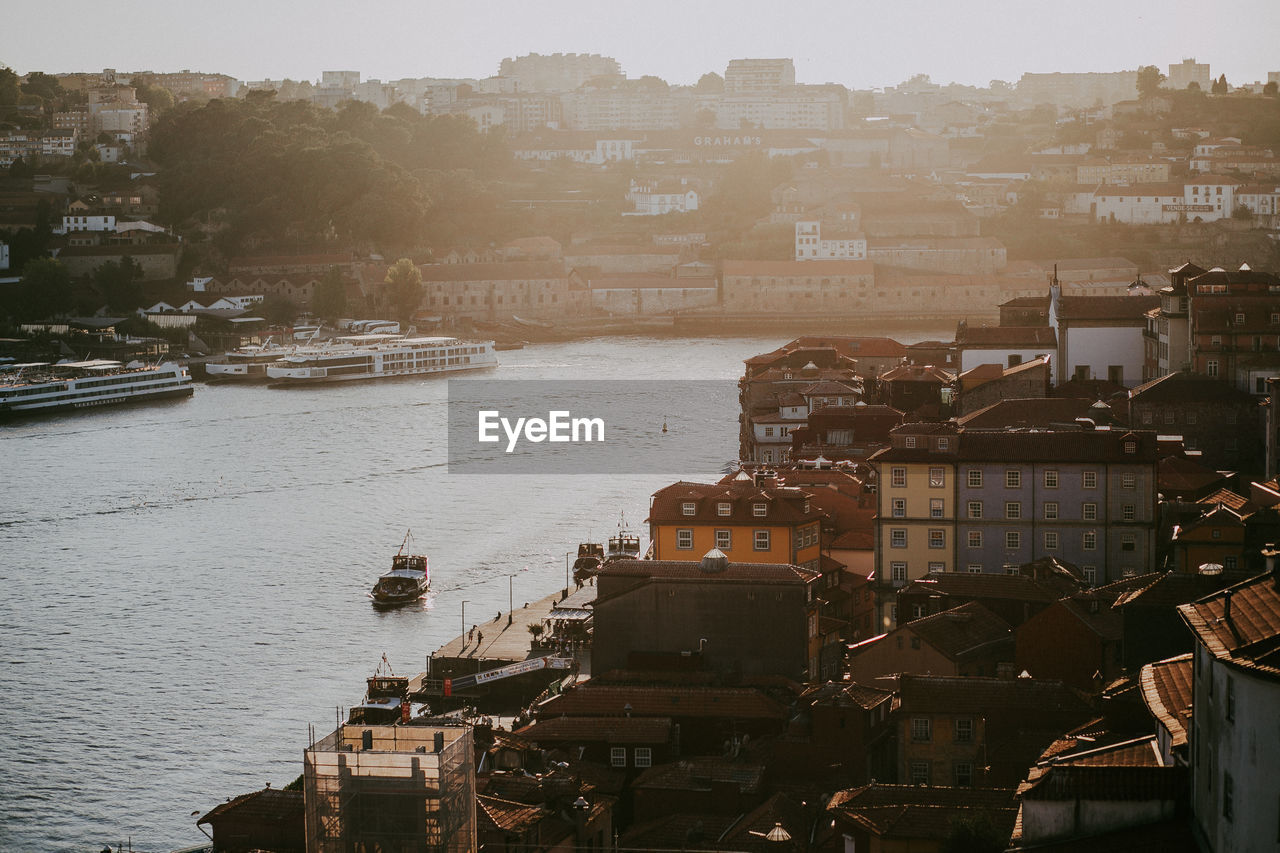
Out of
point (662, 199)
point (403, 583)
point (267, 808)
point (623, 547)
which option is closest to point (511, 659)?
point (403, 583)

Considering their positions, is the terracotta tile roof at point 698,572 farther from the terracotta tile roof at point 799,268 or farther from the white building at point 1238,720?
the terracotta tile roof at point 799,268

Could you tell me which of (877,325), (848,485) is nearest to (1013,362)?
(848,485)

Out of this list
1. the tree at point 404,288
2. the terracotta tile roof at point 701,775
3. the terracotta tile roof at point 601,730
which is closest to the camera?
the terracotta tile roof at point 701,775

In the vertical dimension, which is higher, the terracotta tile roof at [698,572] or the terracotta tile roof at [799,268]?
the terracotta tile roof at [799,268]

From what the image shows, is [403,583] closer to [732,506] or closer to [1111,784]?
[732,506]

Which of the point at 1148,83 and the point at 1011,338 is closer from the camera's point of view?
the point at 1011,338

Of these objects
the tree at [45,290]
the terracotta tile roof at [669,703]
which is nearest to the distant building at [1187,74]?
the tree at [45,290]
